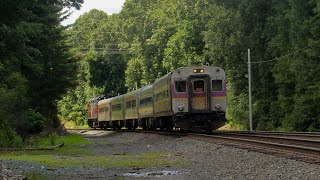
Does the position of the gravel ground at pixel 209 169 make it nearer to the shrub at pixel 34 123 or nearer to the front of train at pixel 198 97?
the front of train at pixel 198 97

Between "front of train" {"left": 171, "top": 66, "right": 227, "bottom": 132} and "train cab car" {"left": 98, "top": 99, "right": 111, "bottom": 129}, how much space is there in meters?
26.0

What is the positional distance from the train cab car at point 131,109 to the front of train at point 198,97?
1343 cm

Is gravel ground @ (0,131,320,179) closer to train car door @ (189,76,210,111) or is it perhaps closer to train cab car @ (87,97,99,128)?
train car door @ (189,76,210,111)

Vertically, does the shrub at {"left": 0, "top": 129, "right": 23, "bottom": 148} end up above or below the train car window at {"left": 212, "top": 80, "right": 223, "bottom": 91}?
below

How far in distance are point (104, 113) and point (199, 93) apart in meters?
29.4

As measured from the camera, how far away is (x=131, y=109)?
41781 millimetres

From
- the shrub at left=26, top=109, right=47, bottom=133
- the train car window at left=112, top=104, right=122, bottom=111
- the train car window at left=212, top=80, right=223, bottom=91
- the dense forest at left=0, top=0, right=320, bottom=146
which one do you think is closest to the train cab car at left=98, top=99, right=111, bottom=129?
the train car window at left=112, top=104, right=122, bottom=111

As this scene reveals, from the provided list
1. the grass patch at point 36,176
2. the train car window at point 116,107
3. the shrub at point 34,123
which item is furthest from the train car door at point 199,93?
the train car window at point 116,107

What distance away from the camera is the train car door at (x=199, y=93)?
1021 inches

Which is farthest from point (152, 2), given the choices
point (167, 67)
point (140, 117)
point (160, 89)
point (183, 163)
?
point (183, 163)

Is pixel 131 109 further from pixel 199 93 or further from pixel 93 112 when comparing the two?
pixel 93 112

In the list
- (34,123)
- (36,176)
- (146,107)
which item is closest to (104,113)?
(146,107)

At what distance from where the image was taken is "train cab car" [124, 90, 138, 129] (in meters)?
40.0

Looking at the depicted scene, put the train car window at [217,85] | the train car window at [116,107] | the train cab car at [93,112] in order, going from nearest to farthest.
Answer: the train car window at [217,85] → the train car window at [116,107] → the train cab car at [93,112]
